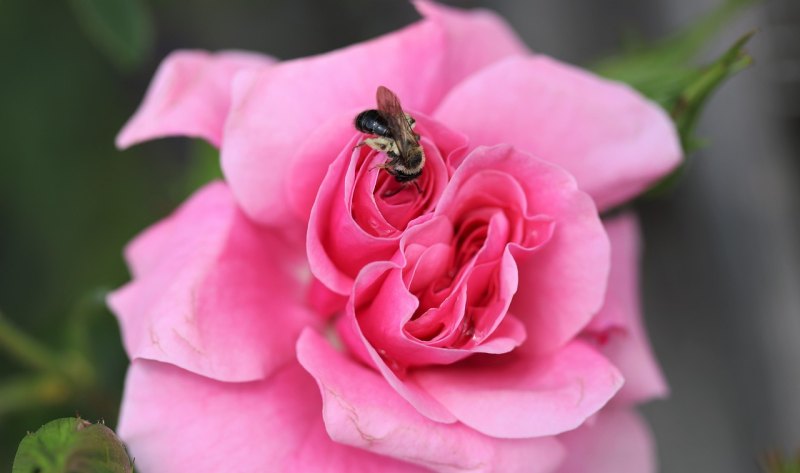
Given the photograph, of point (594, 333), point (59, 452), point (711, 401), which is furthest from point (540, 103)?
point (711, 401)

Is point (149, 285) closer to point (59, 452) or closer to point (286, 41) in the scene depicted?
point (59, 452)

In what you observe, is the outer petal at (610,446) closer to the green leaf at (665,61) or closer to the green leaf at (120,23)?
the green leaf at (665,61)

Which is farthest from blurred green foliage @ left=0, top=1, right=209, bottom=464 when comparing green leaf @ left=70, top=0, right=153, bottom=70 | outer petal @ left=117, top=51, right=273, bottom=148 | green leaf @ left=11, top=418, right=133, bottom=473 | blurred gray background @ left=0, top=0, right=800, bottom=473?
green leaf @ left=11, top=418, right=133, bottom=473

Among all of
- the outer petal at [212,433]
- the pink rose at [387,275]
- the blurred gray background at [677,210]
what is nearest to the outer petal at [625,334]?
the pink rose at [387,275]

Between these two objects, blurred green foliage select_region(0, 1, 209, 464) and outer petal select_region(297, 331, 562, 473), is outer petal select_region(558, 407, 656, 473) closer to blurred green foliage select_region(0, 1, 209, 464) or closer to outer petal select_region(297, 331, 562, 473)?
outer petal select_region(297, 331, 562, 473)

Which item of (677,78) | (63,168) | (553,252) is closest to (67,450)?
(553,252)
